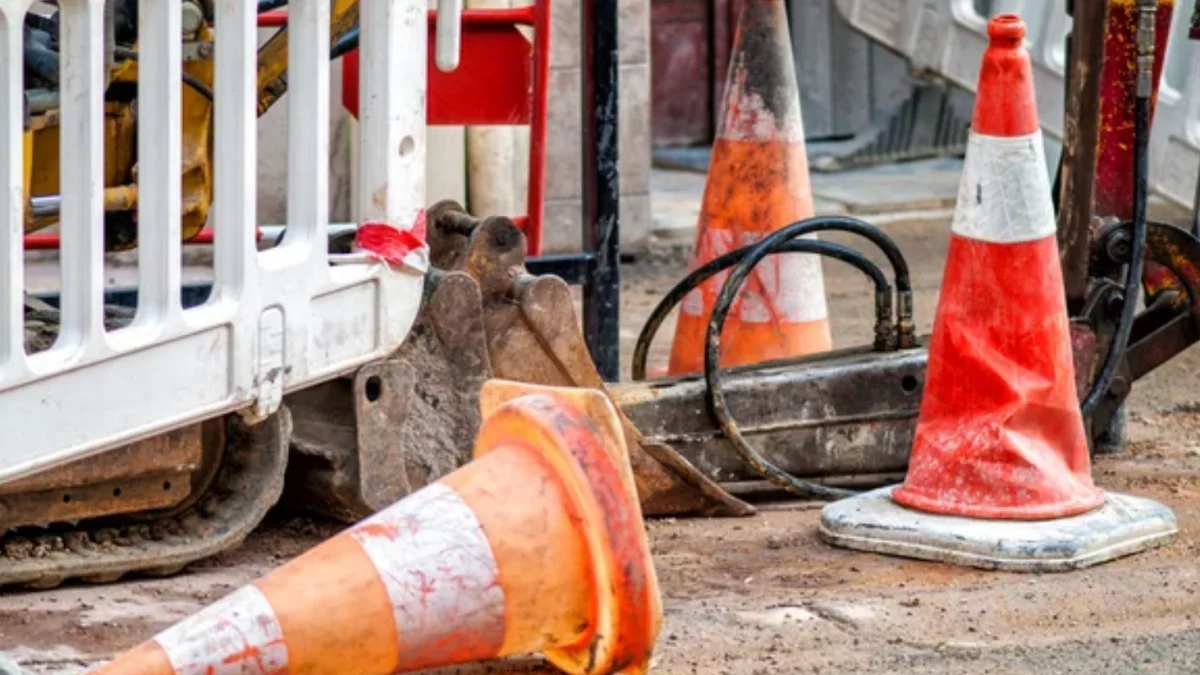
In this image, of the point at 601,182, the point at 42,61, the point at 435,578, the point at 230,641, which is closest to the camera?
the point at 230,641

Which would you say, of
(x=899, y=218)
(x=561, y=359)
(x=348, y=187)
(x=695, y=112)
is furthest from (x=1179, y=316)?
(x=695, y=112)

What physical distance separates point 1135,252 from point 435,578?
6.93 feet

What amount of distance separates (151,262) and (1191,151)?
14.1 ft

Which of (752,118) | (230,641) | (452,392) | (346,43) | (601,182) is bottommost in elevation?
(230,641)

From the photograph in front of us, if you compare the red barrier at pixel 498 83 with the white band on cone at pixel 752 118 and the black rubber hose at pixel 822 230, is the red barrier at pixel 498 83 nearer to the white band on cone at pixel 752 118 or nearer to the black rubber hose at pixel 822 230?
the black rubber hose at pixel 822 230

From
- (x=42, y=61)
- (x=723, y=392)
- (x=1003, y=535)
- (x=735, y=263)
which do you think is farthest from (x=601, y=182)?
(x=42, y=61)

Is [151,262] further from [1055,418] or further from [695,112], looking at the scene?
[695,112]

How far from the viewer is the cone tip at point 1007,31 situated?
457 centimetres

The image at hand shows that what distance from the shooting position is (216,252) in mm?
4047

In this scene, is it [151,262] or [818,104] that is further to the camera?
[818,104]

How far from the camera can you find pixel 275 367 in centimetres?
416

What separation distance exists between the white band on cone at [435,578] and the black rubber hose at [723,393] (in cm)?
139

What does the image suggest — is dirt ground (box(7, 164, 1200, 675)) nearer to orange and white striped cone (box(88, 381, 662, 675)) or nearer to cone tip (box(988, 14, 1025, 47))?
orange and white striped cone (box(88, 381, 662, 675))

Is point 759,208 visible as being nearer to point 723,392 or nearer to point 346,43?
point 723,392
